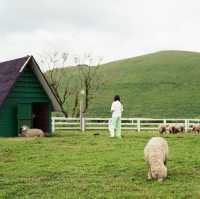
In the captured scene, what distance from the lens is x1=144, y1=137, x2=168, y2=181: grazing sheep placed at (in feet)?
34.1

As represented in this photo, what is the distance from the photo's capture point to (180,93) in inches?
2388

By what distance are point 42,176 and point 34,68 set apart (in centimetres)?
1382

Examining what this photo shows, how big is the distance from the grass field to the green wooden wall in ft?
17.2

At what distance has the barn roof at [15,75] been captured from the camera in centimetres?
2325

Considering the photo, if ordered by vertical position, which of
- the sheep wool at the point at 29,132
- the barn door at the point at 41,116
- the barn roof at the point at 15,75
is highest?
the barn roof at the point at 15,75

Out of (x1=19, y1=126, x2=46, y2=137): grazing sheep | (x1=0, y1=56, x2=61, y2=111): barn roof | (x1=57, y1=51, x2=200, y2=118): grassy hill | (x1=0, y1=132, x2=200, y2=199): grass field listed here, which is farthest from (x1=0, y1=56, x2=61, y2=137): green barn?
(x1=57, y1=51, x2=200, y2=118): grassy hill

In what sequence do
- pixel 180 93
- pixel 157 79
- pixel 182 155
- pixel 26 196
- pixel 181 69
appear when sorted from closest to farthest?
pixel 26 196 → pixel 182 155 → pixel 180 93 → pixel 157 79 → pixel 181 69

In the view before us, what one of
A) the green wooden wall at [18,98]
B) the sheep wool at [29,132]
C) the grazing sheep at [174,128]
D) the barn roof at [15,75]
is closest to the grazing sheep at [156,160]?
the sheep wool at [29,132]

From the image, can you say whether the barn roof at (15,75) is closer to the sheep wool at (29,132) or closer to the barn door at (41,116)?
the barn door at (41,116)

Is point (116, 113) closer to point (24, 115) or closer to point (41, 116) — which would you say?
point (24, 115)

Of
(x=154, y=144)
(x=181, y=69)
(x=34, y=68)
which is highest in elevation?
(x=181, y=69)

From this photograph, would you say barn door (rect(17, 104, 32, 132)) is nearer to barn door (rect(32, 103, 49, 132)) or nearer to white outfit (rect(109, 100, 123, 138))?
barn door (rect(32, 103, 49, 132))

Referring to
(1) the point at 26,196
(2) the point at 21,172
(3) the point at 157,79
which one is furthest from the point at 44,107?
(3) the point at 157,79

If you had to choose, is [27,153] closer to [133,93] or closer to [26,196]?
[26,196]
